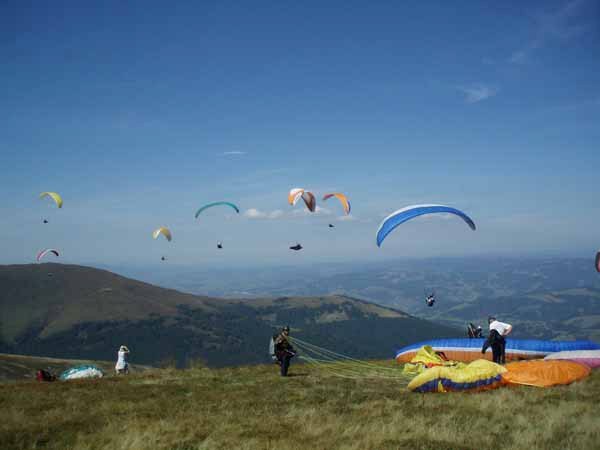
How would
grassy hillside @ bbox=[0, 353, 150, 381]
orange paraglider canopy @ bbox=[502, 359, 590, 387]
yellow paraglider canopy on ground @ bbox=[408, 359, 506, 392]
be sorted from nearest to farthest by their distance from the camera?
yellow paraglider canopy on ground @ bbox=[408, 359, 506, 392] → orange paraglider canopy @ bbox=[502, 359, 590, 387] → grassy hillside @ bbox=[0, 353, 150, 381]

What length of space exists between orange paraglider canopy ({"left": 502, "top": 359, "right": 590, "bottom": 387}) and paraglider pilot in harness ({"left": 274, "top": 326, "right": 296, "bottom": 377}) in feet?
31.5

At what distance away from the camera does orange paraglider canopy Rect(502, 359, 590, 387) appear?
16938 mm

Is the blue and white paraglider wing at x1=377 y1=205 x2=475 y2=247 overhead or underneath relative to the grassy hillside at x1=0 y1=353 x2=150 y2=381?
overhead

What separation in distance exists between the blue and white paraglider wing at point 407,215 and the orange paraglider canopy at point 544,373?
7725 mm

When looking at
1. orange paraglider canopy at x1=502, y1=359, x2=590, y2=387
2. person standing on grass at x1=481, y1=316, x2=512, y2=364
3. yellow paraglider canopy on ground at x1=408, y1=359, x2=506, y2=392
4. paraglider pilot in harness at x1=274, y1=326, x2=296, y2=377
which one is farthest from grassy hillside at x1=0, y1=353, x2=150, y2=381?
orange paraglider canopy at x1=502, y1=359, x2=590, y2=387

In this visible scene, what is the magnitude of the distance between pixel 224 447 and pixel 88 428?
4512mm

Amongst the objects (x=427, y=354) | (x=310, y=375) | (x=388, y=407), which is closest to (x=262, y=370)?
(x=310, y=375)

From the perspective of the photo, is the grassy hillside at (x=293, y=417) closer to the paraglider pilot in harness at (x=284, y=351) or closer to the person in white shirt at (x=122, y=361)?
the paraglider pilot in harness at (x=284, y=351)

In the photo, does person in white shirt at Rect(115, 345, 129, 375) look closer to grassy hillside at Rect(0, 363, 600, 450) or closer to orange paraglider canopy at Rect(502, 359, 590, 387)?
grassy hillside at Rect(0, 363, 600, 450)

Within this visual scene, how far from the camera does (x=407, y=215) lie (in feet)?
79.7

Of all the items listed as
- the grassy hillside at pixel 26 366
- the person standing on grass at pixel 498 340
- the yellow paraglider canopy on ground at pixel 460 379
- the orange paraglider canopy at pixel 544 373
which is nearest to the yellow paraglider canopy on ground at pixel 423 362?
the person standing on grass at pixel 498 340

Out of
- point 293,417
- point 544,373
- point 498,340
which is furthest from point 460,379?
point 293,417

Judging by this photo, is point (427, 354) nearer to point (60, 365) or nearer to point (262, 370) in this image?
point (262, 370)

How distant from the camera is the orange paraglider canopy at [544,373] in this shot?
55.6 ft
